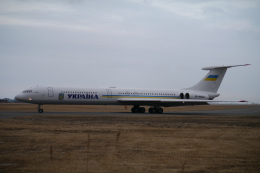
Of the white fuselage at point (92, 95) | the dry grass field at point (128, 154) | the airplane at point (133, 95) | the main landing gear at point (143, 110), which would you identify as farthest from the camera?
the main landing gear at point (143, 110)

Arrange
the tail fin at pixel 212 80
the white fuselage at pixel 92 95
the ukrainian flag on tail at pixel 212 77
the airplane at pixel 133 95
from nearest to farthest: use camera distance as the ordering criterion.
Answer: the white fuselage at pixel 92 95
the airplane at pixel 133 95
the tail fin at pixel 212 80
the ukrainian flag on tail at pixel 212 77

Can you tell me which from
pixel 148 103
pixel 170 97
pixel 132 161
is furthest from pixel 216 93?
pixel 132 161

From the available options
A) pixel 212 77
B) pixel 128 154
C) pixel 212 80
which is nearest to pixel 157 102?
pixel 212 80

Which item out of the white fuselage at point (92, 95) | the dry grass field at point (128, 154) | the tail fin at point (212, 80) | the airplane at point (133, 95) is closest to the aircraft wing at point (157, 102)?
the airplane at point (133, 95)

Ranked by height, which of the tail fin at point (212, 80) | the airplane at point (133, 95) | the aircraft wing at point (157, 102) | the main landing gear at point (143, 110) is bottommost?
the main landing gear at point (143, 110)

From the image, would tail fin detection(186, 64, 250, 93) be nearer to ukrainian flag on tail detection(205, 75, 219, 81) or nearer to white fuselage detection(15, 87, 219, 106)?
ukrainian flag on tail detection(205, 75, 219, 81)

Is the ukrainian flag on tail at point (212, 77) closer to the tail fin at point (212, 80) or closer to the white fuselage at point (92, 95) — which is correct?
the tail fin at point (212, 80)

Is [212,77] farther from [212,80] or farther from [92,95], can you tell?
[92,95]

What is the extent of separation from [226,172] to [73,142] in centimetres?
605

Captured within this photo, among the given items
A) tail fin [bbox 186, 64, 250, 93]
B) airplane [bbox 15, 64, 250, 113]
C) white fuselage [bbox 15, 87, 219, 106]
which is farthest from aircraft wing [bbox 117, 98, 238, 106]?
tail fin [bbox 186, 64, 250, 93]

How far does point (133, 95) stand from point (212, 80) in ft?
36.1

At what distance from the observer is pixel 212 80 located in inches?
1714

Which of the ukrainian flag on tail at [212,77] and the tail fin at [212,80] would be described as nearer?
the tail fin at [212,80]

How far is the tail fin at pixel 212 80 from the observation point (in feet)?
142
